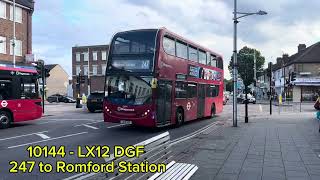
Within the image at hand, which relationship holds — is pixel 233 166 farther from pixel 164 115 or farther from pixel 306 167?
pixel 164 115

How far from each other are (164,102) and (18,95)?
683cm

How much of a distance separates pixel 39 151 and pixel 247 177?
5.98 m

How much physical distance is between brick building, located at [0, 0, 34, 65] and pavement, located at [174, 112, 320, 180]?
28.5 metres

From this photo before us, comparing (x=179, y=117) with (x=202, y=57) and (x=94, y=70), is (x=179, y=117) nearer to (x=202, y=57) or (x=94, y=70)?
(x=202, y=57)

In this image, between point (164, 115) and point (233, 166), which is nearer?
point (233, 166)

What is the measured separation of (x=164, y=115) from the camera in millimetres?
17766

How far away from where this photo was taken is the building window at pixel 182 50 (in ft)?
63.1

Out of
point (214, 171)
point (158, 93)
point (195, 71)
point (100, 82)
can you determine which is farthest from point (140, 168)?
point (100, 82)

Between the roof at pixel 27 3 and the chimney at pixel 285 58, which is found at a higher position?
the roof at pixel 27 3

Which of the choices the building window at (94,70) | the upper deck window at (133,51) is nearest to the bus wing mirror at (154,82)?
the upper deck window at (133,51)

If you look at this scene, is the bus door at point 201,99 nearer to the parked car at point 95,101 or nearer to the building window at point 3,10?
the parked car at point 95,101

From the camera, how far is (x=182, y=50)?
1981 centimetres

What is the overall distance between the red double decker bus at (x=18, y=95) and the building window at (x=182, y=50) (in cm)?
717

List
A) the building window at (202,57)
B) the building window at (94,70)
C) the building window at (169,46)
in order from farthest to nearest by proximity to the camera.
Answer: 1. the building window at (94,70)
2. the building window at (202,57)
3. the building window at (169,46)
